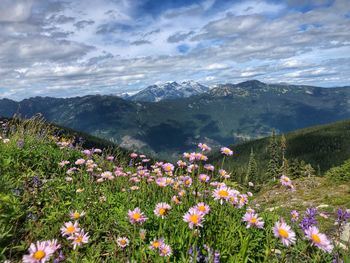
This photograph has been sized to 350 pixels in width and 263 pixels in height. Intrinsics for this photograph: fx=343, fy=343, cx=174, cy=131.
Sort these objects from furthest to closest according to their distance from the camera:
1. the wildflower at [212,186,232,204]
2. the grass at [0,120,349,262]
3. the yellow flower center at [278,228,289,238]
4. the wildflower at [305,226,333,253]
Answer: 1. the wildflower at [212,186,232,204]
2. the grass at [0,120,349,262]
3. the yellow flower center at [278,228,289,238]
4. the wildflower at [305,226,333,253]

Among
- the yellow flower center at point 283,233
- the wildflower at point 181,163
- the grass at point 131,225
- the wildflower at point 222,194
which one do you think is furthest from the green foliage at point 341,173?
the yellow flower center at point 283,233

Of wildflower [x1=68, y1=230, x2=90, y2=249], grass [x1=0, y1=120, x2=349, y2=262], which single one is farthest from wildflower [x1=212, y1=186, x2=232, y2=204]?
wildflower [x1=68, y1=230, x2=90, y2=249]

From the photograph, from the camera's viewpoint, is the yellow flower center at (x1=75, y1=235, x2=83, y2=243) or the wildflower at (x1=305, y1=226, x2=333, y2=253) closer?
the wildflower at (x1=305, y1=226, x2=333, y2=253)

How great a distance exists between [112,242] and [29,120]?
31.6 feet

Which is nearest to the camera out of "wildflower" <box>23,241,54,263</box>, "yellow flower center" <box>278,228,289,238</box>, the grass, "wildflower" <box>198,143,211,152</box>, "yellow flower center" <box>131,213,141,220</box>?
"wildflower" <box>23,241,54,263</box>

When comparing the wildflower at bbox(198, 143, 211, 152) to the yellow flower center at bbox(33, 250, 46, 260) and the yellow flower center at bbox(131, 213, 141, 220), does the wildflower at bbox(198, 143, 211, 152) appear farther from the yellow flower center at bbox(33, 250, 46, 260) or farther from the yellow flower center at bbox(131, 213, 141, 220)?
the yellow flower center at bbox(33, 250, 46, 260)

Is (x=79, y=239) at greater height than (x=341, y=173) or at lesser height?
greater

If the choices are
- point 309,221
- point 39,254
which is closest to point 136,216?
point 39,254

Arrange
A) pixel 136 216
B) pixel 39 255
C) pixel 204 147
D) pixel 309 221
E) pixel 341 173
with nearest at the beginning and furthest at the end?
pixel 39 255, pixel 136 216, pixel 309 221, pixel 204 147, pixel 341 173

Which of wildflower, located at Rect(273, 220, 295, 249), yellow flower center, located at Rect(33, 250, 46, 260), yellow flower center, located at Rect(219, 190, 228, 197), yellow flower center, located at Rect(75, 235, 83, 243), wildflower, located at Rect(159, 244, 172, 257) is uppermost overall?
yellow flower center, located at Rect(33, 250, 46, 260)

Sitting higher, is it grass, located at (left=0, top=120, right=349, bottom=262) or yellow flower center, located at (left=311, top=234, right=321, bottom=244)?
yellow flower center, located at (left=311, top=234, right=321, bottom=244)

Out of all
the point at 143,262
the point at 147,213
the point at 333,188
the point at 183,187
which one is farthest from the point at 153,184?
the point at 333,188

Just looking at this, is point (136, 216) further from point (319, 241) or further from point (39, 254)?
point (319, 241)

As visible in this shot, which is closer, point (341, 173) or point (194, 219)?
point (194, 219)
